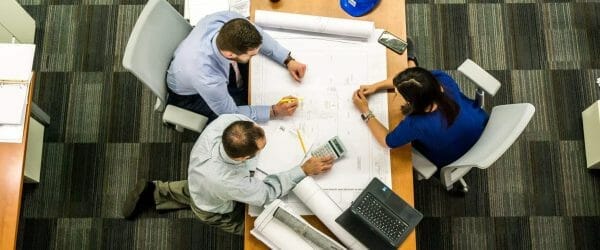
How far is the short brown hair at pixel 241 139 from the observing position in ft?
5.41

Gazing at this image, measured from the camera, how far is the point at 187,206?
2.65m

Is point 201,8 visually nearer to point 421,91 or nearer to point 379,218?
point 421,91

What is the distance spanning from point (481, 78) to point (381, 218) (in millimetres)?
733

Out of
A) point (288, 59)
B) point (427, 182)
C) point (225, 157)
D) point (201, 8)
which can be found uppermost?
point (201, 8)

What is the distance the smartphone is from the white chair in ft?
2.56

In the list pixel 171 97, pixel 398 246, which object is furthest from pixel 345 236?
pixel 171 97

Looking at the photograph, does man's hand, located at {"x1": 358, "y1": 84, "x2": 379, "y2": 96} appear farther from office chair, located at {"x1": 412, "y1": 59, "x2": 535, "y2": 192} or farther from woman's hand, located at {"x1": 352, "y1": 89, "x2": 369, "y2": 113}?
office chair, located at {"x1": 412, "y1": 59, "x2": 535, "y2": 192}

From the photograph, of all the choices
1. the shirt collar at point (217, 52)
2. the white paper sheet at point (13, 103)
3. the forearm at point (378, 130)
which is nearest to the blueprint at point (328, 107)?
the forearm at point (378, 130)

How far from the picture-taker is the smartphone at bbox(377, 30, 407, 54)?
6.61 ft

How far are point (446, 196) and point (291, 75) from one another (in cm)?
125

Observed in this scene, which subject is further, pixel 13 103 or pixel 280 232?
pixel 13 103

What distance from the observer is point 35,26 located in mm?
2945

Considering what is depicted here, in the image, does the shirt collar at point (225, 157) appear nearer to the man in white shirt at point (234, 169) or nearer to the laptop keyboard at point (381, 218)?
the man in white shirt at point (234, 169)

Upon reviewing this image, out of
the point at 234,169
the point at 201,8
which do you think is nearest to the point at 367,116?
the point at 234,169
